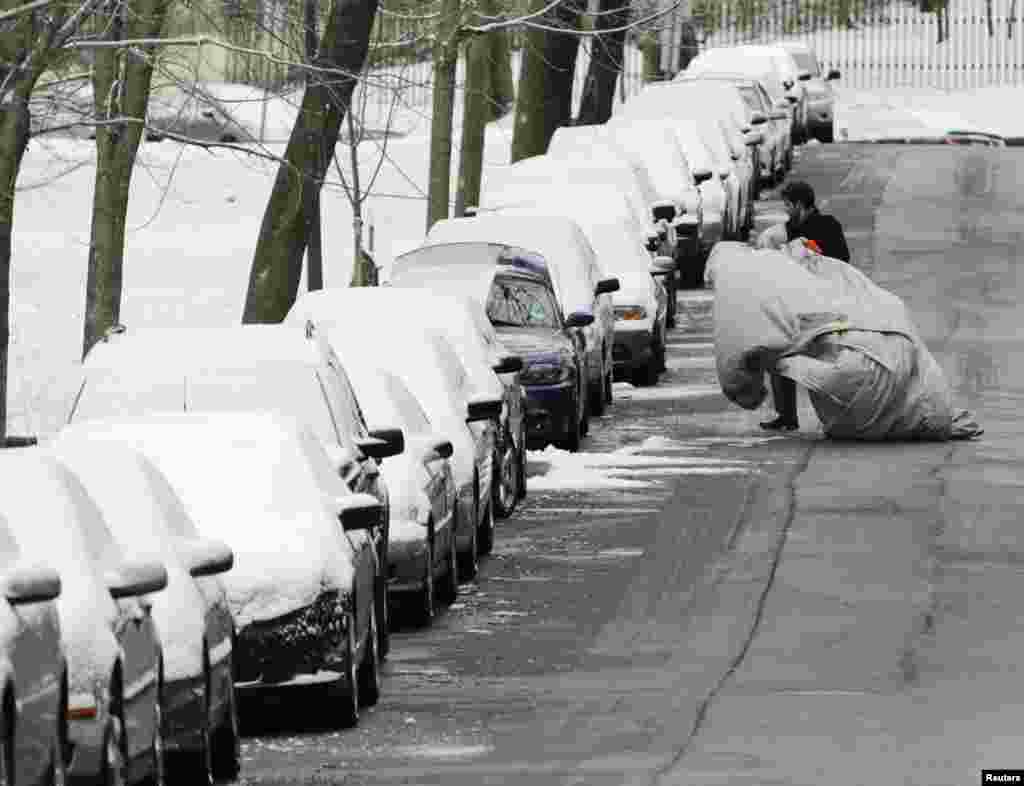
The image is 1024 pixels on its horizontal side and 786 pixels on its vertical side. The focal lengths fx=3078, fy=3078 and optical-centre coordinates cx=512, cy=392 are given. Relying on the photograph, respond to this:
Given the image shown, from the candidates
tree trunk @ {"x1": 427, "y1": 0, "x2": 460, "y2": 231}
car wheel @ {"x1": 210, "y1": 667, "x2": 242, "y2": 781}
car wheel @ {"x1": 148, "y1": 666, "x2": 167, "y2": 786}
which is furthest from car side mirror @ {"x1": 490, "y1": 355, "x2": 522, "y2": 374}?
tree trunk @ {"x1": 427, "y1": 0, "x2": 460, "y2": 231}

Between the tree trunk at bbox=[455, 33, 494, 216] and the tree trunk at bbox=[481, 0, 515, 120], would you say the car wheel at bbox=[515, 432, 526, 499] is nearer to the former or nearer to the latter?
the tree trunk at bbox=[455, 33, 494, 216]

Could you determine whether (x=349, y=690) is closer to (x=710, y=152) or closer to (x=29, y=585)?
(x=29, y=585)

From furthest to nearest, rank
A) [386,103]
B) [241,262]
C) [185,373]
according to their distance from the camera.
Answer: [386,103] → [241,262] → [185,373]

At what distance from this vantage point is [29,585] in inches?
357

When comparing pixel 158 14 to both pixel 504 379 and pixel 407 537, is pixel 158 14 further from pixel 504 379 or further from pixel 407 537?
pixel 407 537

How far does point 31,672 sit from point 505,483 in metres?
12.0

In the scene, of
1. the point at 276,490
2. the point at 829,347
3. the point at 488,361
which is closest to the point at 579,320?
the point at 829,347

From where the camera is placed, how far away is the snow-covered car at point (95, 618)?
32.2 ft

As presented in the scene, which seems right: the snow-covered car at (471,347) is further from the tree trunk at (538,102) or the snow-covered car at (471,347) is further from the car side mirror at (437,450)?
the tree trunk at (538,102)

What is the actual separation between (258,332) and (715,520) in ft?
17.7

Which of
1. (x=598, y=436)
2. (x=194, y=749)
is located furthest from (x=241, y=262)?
(x=194, y=749)

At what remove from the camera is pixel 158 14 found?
1025 inches

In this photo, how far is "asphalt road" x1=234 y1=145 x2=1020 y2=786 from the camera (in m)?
12.8

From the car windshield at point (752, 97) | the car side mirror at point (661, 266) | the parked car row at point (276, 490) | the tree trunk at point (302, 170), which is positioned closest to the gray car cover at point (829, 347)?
the parked car row at point (276, 490)
